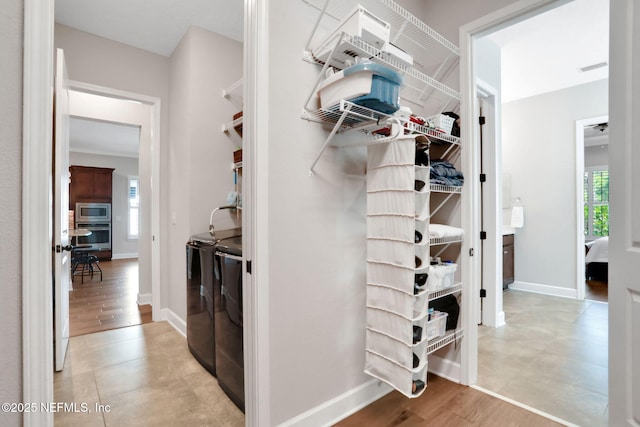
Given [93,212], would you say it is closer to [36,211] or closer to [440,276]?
[36,211]

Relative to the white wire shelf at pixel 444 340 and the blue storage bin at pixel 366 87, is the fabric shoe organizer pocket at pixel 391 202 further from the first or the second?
the white wire shelf at pixel 444 340

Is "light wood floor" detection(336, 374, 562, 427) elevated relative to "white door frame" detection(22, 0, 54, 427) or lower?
lower

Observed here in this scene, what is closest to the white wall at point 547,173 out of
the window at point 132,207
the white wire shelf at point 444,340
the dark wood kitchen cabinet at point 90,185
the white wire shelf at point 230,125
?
the white wire shelf at point 444,340

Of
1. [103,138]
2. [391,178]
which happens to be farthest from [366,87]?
[103,138]

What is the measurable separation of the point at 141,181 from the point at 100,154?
513 cm

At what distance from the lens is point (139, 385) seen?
201 centimetres

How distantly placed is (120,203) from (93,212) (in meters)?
0.79

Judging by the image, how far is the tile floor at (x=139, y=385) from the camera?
5.57 feet

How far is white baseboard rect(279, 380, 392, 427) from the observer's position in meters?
1.52

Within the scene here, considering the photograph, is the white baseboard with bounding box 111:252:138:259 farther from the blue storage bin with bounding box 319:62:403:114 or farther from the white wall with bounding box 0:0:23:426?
the blue storage bin with bounding box 319:62:403:114

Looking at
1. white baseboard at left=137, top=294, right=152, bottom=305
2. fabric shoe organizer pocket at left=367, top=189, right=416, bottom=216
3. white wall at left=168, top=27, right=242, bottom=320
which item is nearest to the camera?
fabric shoe organizer pocket at left=367, top=189, right=416, bottom=216

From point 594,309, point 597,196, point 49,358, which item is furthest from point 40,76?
point 597,196

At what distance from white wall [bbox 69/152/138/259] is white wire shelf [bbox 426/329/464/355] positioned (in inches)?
332

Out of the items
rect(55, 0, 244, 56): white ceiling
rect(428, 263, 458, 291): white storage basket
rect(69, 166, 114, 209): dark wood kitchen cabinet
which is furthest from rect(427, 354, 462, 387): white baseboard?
rect(69, 166, 114, 209): dark wood kitchen cabinet
